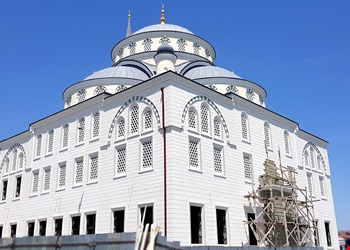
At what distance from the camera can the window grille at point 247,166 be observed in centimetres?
1958

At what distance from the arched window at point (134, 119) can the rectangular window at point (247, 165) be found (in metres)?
6.12

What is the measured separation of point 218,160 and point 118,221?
5.67 metres

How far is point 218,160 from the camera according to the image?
18125mm

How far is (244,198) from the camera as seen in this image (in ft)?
61.0

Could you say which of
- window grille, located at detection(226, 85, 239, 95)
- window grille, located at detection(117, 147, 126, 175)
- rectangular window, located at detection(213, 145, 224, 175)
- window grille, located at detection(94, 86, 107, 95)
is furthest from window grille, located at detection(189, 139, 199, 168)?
window grille, located at detection(94, 86, 107, 95)

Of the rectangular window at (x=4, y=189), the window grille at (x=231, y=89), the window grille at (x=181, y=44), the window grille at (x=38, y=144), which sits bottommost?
the rectangular window at (x=4, y=189)

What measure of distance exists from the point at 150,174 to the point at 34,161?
1030cm

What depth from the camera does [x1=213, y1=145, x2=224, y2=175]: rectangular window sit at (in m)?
17.9

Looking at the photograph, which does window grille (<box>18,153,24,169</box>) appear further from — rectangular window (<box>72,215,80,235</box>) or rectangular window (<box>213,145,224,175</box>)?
rectangular window (<box>213,145,224,175</box>)

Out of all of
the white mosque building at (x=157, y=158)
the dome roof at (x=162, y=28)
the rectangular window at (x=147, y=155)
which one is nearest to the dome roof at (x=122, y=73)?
the white mosque building at (x=157, y=158)

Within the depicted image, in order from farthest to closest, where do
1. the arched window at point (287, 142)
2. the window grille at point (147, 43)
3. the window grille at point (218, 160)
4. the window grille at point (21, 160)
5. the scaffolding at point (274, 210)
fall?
the window grille at point (147, 43) → the window grille at point (21, 160) → the arched window at point (287, 142) → the scaffolding at point (274, 210) → the window grille at point (218, 160)

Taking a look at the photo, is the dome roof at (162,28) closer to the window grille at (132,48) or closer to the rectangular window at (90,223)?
the window grille at (132,48)

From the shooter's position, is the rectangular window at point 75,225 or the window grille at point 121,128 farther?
the rectangular window at point 75,225

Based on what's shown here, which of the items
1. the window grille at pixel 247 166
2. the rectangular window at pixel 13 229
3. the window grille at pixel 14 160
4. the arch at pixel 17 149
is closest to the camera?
the window grille at pixel 247 166
